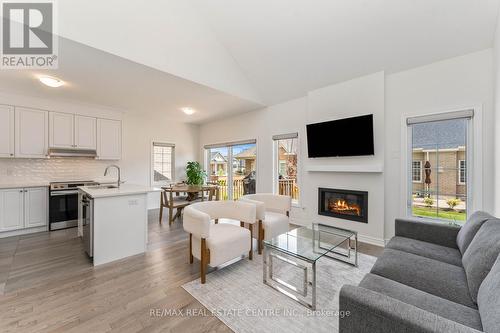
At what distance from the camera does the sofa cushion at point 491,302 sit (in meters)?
0.85

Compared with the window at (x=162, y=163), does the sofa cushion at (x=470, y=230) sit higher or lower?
lower

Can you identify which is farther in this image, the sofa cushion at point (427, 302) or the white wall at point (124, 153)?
the white wall at point (124, 153)

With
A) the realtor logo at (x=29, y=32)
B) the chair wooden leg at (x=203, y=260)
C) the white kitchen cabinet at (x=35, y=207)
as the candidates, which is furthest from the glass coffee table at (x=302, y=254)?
the white kitchen cabinet at (x=35, y=207)

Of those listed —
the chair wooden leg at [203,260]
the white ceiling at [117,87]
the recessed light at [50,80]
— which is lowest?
the chair wooden leg at [203,260]

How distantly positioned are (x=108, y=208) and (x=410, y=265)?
10.8 ft

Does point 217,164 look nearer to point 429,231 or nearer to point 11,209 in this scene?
point 11,209

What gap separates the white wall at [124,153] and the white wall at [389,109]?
3.24m

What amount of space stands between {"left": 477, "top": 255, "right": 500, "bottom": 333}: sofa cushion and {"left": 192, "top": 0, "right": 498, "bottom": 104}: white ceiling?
8.97ft

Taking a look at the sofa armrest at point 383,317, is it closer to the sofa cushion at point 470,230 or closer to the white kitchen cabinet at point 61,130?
the sofa cushion at point 470,230

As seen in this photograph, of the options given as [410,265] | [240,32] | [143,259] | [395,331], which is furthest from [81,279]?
[240,32]

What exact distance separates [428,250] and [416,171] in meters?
1.57

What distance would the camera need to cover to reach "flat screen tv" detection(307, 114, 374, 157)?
334 centimetres

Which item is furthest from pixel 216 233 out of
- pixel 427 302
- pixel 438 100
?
pixel 438 100

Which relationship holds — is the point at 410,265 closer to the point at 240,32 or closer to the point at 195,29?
the point at 240,32
